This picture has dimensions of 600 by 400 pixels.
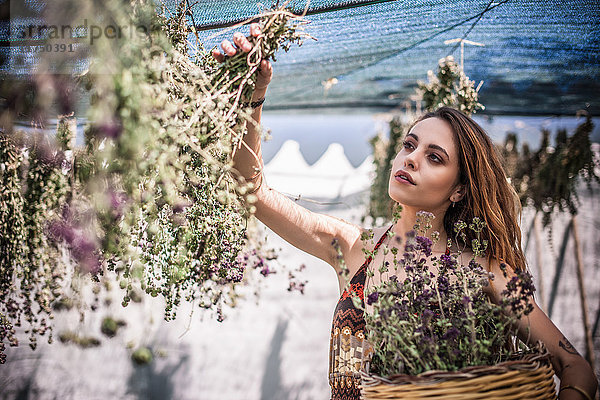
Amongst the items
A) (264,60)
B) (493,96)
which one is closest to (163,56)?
(264,60)

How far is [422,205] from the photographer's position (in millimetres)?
1646

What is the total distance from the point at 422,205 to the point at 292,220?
18.1 inches

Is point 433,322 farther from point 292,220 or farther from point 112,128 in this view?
point 112,128

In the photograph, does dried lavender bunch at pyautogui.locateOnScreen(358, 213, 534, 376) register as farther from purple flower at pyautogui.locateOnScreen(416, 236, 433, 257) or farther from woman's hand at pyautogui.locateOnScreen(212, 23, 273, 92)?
woman's hand at pyautogui.locateOnScreen(212, 23, 273, 92)

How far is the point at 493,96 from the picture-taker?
10.9ft

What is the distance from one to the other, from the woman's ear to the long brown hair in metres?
0.01

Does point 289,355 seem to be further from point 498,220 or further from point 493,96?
point 498,220

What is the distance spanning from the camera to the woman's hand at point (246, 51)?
124 cm

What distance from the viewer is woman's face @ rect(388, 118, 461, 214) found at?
5.19 feet

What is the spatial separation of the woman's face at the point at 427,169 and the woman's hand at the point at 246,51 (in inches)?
21.6

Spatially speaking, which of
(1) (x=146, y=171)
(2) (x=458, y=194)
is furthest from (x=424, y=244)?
(1) (x=146, y=171)

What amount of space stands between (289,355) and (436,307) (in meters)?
3.40

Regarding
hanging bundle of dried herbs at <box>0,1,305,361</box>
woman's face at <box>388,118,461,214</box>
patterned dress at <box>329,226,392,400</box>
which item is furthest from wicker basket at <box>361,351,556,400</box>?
woman's face at <box>388,118,461,214</box>

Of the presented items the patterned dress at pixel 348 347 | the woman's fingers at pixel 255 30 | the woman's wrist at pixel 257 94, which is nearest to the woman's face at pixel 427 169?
the patterned dress at pixel 348 347
